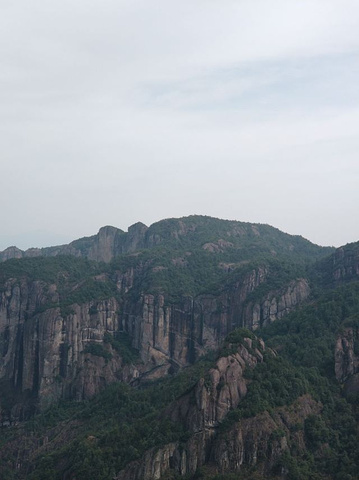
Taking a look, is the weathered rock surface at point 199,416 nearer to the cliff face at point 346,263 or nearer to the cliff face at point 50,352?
the cliff face at point 50,352

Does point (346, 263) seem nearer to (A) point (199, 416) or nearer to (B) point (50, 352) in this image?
(B) point (50, 352)

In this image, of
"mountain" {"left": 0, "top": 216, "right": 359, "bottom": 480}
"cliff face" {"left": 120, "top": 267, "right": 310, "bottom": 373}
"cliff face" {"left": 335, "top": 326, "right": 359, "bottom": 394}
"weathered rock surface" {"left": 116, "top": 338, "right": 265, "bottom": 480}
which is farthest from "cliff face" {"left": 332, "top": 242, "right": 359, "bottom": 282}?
"weathered rock surface" {"left": 116, "top": 338, "right": 265, "bottom": 480}

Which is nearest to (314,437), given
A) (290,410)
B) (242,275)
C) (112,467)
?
(290,410)

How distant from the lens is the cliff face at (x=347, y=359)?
331ft

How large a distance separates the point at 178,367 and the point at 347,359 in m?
66.5

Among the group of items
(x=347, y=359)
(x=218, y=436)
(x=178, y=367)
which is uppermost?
(x=347, y=359)

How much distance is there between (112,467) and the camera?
86875 millimetres

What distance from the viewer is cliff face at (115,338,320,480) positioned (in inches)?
3263

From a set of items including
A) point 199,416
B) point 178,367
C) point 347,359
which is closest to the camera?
point 199,416

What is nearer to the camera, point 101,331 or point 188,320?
point 101,331

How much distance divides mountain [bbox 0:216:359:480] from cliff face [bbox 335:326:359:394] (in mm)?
179

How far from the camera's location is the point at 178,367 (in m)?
163

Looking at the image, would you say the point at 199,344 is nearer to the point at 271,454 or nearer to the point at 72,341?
the point at 72,341

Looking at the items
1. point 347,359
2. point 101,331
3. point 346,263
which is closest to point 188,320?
point 101,331
